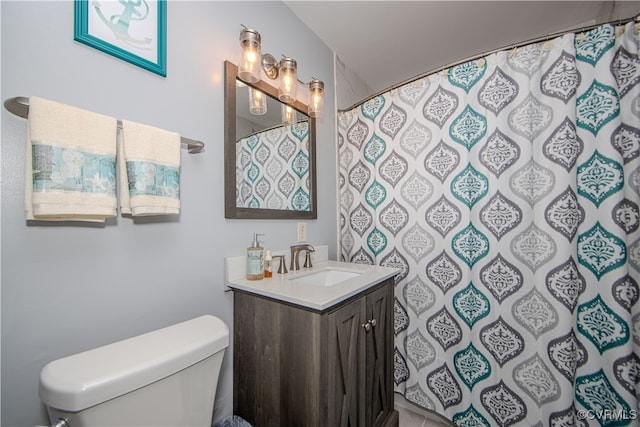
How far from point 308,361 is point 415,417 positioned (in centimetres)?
116

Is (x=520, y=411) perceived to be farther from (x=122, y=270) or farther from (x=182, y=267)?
(x=122, y=270)

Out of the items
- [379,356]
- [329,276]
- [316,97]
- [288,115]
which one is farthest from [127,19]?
[379,356]

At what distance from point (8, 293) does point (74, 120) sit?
1.55 feet

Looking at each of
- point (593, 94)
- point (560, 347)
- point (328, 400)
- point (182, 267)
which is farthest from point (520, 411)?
point (182, 267)

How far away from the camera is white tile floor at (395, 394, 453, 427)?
150 centimetres

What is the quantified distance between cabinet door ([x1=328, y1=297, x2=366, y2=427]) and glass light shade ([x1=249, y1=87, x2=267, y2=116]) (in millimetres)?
1018

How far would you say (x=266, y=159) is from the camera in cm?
137

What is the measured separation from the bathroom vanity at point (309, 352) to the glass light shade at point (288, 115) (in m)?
0.88

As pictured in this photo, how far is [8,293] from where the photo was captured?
647 millimetres

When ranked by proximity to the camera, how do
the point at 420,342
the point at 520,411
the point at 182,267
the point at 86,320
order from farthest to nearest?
the point at 420,342
the point at 520,411
the point at 182,267
the point at 86,320

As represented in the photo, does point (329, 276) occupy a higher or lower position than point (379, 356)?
higher

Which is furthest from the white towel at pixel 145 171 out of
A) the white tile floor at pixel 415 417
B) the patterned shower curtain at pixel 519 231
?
the white tile floor at pixel 415 417

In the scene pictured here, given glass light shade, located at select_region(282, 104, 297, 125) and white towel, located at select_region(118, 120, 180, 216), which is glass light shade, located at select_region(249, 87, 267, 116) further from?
white towel, located at select_region(118, 120, 180, 216)

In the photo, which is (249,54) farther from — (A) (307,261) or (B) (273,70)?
(A) (307,261)
